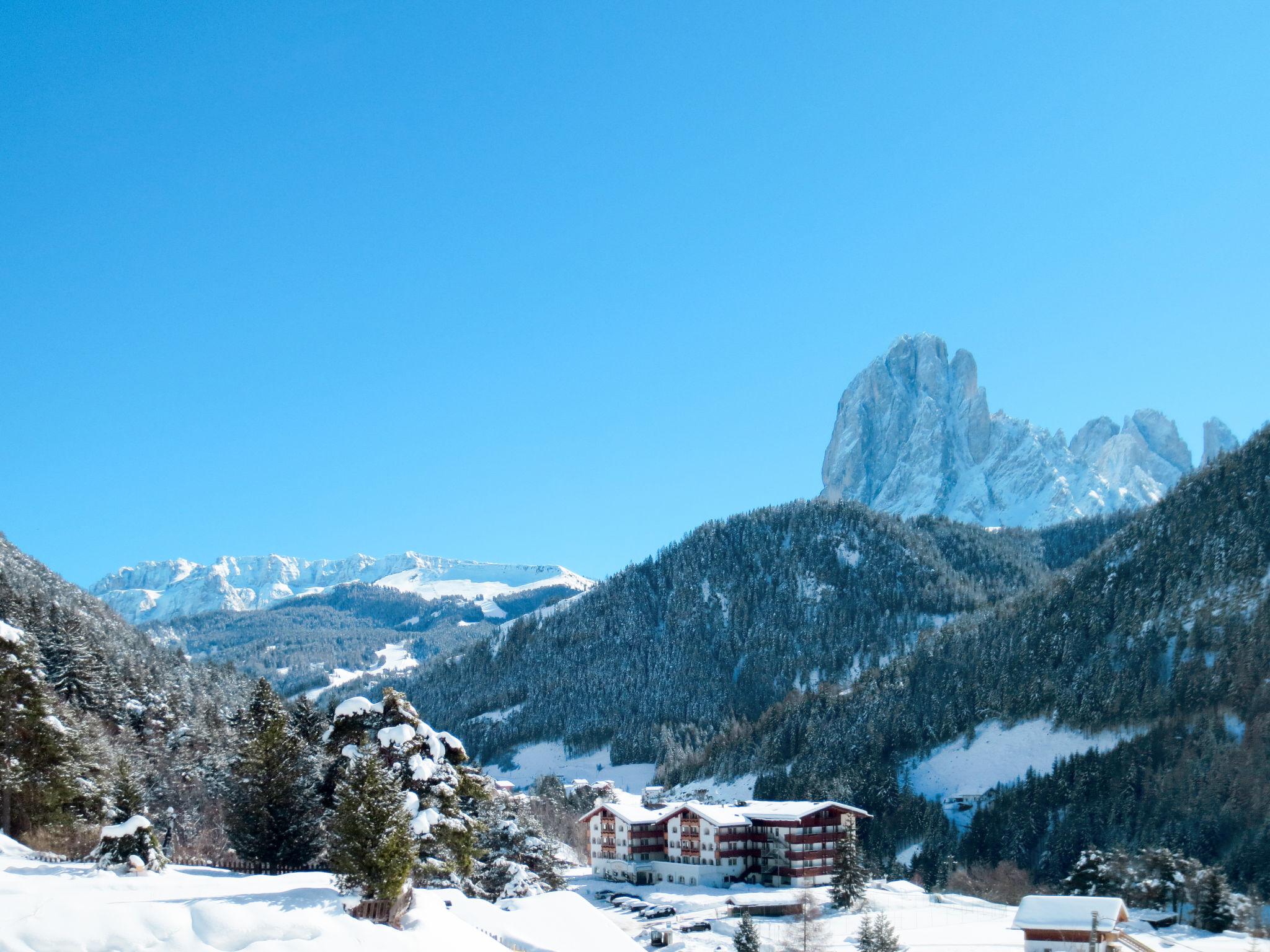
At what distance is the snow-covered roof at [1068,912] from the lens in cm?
5600

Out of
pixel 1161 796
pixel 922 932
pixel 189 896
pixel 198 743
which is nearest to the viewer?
pixel 189 896

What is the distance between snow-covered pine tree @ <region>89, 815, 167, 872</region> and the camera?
39750 millimetres

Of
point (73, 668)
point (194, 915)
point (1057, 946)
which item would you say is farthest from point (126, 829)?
point (73, 668)

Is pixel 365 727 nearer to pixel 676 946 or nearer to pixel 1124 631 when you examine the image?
pixel 676 946

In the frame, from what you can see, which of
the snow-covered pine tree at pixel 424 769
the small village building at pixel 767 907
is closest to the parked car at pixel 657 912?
the small village building at pixel 767 907

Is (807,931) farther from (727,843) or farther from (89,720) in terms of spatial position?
(89,720)

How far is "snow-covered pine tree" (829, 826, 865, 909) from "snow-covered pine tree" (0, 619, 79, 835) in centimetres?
6353

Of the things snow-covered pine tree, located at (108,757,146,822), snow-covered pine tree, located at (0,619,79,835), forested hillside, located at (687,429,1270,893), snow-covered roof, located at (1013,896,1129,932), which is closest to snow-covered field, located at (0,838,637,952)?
snow-covered pine tree, located at (108,757,146,822)

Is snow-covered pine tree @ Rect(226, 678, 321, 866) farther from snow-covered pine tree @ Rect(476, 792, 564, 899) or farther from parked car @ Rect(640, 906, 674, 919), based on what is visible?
parked car @ Rect(640, 906, 674, 919)

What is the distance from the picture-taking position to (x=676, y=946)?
71062 millimetres

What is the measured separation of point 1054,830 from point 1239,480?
96.2 m

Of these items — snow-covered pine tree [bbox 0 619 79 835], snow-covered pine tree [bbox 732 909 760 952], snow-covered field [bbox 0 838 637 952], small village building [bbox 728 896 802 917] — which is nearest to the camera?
snow-covered field [bbox 0 838 637 952]

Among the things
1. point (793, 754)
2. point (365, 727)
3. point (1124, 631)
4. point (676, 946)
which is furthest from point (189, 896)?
point (1124, 631)

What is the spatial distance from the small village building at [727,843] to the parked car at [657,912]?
51.3 feet
